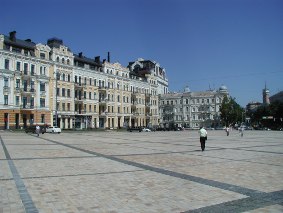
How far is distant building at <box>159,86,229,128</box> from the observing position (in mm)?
124812

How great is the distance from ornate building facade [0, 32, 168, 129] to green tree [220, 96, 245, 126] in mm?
27922

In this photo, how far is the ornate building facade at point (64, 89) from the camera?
64812mm

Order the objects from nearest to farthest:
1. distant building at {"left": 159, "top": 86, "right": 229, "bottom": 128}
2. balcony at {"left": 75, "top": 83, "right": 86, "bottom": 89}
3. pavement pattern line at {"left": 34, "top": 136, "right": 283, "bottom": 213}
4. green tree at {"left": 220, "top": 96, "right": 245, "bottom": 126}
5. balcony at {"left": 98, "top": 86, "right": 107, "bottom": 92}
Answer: pavement pattern line at {"left": 34, "top": 136, "right": 283, "bottom": 213}, balcony at {"left": 75, "top": 83, "right": 86, "bottom": 89}, balcony at {"left": 98, "top": 86, "right": 107, "bottom": 92}, green tree at {"left": 220, "top": 96, "right": 245, "bottom": 126}, distant building at {"left": 159, "top": 86, "right": 229, "bottom": 128}

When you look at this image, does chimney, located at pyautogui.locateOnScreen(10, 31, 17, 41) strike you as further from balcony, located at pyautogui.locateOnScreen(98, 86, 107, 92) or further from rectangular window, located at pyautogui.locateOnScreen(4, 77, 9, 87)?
balcony, located at pyautogui.locateOnScreen(98, 86, 107, 92)

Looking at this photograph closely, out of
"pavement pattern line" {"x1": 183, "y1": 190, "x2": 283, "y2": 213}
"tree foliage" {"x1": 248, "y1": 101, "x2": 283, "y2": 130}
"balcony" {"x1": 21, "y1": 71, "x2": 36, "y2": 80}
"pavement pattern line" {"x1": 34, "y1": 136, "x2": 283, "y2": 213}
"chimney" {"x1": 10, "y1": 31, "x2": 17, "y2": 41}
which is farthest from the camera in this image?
"tree foliage" {"x1": 248, "y1": 101, "x2": 283, "y2": 130}

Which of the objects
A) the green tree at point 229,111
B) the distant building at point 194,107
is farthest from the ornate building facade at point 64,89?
the green tree at point 229,111

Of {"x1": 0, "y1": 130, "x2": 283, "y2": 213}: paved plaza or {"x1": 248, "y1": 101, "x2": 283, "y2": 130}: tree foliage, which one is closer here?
{"x1": 0, "y1": 130, "x2": 283, "y2": 213}: paved plaza

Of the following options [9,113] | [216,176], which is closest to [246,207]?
[216,176]

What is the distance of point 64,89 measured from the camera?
250ft

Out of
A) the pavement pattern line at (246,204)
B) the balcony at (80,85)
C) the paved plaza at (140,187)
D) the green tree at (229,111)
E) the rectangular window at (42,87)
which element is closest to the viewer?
the pavement pattern line at (246,204)

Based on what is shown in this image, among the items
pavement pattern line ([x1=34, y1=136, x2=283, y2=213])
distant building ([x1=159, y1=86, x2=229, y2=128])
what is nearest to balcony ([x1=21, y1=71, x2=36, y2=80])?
pavement pattern line ([x1=34, y1=136, x2=283, y2=213])

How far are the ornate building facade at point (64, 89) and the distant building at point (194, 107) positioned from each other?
23180 millimetres

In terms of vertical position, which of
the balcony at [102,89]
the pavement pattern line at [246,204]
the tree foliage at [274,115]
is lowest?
the pavement pattern line at [246,204]

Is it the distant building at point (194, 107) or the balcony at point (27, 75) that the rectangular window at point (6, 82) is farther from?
the distant building at point (194, 107)
